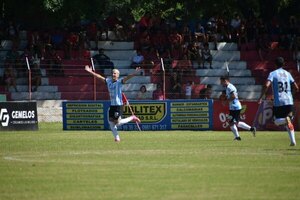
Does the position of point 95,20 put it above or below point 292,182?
above

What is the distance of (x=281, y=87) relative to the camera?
2320 cm

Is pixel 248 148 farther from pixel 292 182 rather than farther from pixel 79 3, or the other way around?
pixel 79 3

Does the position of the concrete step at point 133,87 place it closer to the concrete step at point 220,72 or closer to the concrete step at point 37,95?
the concrete step at point 220,72

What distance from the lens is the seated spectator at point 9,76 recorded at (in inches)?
1600

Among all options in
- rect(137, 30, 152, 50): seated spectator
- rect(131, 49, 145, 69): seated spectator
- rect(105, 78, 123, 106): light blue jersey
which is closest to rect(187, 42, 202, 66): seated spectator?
rect(137, 30, 152, 50): seated spectator

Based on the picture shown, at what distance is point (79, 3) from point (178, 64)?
6.14 metres

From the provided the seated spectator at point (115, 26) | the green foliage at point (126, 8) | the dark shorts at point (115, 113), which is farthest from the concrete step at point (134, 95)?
the dark shorts at point (115, 113)

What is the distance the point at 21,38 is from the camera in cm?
4516

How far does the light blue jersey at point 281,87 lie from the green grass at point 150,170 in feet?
3.90

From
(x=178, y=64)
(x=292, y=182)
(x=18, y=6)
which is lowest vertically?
(x=292, y=182)

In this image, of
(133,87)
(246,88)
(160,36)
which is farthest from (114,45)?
(246,88)

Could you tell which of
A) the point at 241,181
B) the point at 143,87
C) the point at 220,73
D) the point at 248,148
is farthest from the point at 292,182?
the point at 220,73

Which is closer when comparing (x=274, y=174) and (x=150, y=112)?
(x=274, y=174)

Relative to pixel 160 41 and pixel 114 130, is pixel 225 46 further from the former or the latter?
pixel 114 130
